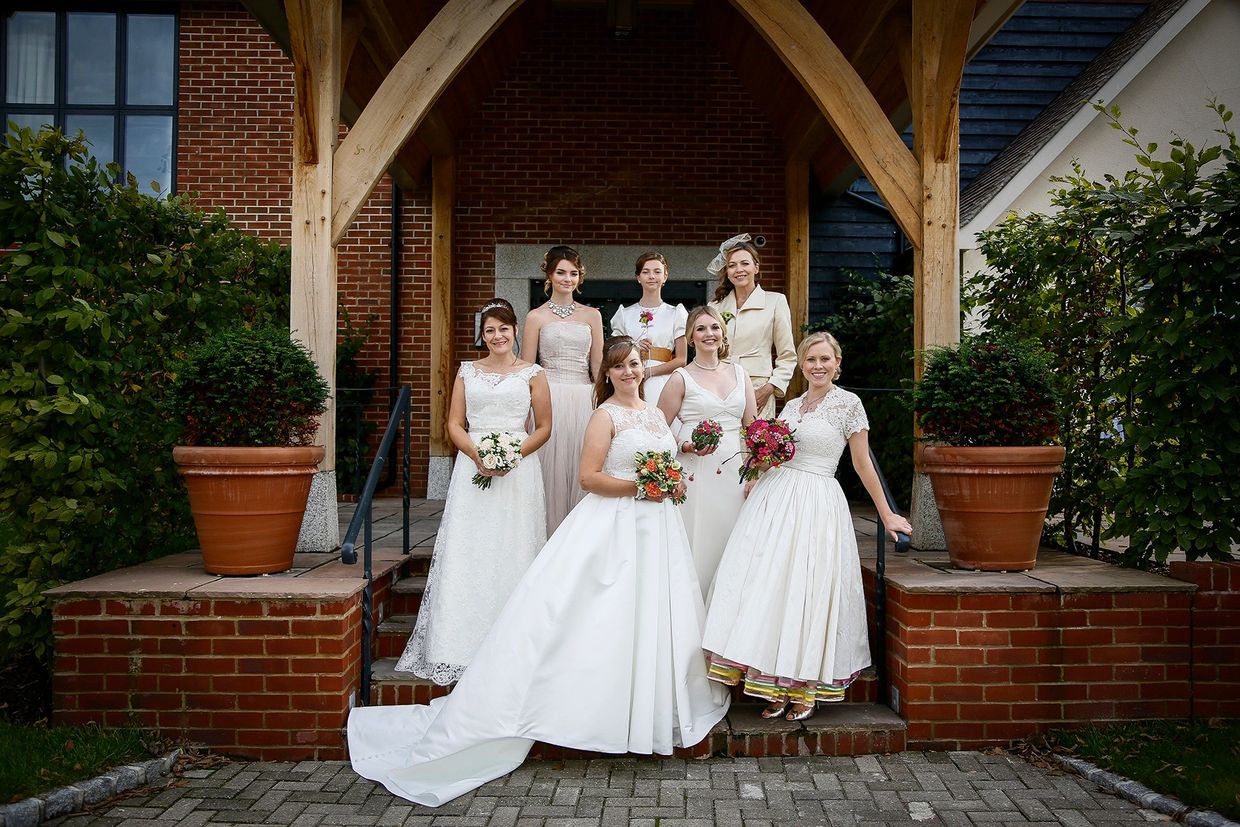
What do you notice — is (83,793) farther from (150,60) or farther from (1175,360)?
(150,60)

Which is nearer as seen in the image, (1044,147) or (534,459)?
(534,459)

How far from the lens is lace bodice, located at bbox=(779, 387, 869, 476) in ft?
13.2

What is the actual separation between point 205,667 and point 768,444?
255 cm

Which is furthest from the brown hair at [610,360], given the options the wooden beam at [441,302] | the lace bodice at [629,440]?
the wooden beam at [441,302]

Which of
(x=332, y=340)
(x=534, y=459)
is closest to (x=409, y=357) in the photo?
(x=332, y=340)

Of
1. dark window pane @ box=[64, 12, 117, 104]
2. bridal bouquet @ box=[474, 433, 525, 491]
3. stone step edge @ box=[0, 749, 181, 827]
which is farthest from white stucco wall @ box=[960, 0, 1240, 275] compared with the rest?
dark window pane @ box=[64, 12, 117, 104]

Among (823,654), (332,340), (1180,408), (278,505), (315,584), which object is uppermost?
(332,340)

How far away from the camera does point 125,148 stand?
9094 mm

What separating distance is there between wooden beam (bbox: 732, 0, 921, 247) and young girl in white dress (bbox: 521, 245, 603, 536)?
1.68 m

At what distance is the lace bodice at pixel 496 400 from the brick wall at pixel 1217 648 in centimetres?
315

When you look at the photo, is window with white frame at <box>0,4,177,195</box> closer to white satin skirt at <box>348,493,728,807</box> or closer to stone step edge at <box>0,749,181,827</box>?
stone step edge at <box>0,749,181,827</box>

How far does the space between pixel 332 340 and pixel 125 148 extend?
580 centimetres

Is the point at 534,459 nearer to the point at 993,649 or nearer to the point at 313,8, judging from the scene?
the point at 993,649

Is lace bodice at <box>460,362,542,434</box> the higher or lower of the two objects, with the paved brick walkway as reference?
higher
